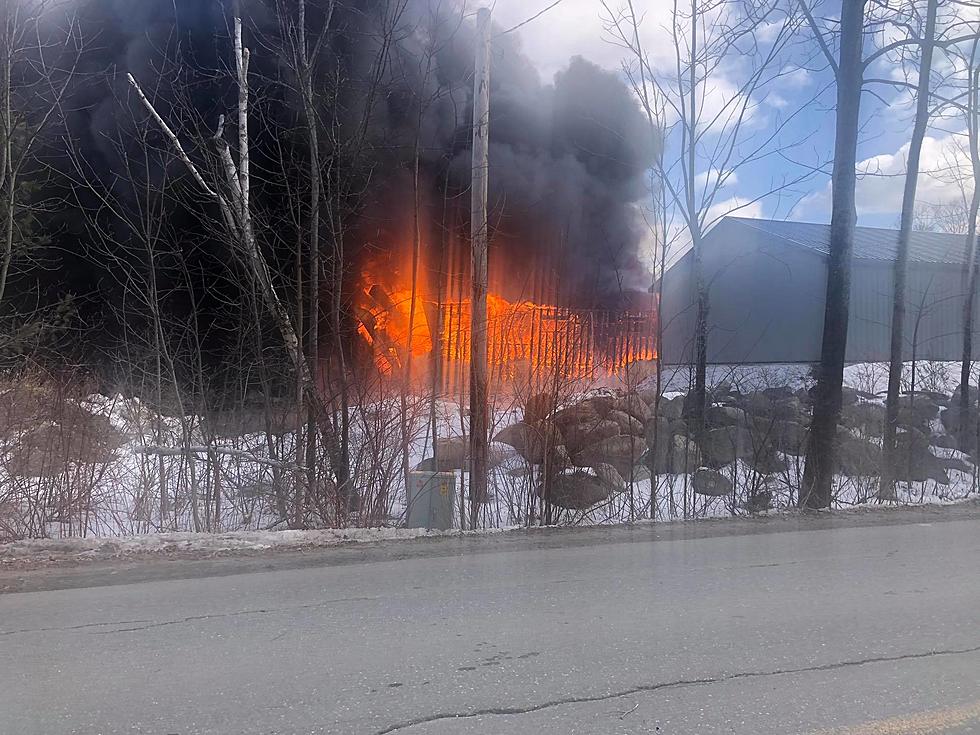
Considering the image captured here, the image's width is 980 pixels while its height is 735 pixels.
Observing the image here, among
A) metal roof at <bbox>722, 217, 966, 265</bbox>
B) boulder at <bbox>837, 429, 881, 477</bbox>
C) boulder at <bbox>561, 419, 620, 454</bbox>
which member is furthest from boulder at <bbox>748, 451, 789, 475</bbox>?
metal roof at <bbox>722, 217, 966, 265</bbox>

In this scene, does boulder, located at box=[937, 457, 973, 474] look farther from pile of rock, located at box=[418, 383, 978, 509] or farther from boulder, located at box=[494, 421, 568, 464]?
boulder, located at box=[494, 421, 568, 464]

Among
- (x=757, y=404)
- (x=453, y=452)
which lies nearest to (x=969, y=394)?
(x=757, y=404)

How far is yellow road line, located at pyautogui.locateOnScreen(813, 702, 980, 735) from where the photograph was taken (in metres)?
2.72

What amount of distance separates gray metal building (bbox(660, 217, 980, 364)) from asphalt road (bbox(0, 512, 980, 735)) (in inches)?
585

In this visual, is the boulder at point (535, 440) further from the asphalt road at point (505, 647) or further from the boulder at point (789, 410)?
the boulder at point (789, 410)

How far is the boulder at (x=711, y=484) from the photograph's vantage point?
8062mm

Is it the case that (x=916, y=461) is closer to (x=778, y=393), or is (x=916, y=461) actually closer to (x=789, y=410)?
(x=789, y=410)

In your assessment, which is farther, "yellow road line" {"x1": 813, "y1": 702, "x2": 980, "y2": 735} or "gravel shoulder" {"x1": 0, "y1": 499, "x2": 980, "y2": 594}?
"gravel shoulder" {"x1": 0, "y1": 499, "x2": 980, "y2": 594}

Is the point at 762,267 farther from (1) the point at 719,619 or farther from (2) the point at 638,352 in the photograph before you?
(1) the point at 719,619

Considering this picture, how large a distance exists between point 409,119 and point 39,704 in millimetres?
7974

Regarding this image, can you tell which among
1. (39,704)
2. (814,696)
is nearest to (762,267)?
(814,696)

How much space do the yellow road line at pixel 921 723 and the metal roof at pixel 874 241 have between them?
1779 centimetres

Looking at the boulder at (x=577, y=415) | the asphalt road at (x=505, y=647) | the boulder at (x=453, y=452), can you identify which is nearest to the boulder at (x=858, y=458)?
the boulder at (x=577, y=415)

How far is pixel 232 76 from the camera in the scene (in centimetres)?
849
